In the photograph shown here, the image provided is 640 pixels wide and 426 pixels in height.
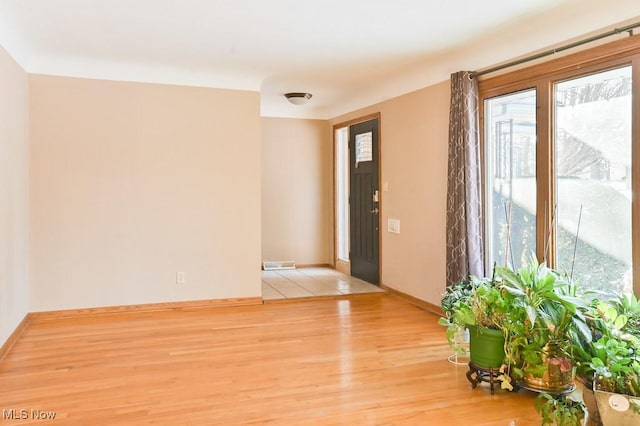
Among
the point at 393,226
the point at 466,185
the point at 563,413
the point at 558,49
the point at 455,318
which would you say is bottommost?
the point at 563,413

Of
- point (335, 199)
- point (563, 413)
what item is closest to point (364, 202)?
point (335, 199)

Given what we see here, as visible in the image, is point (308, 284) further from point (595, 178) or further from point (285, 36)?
point (595, 178)

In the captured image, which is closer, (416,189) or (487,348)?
(487,348)

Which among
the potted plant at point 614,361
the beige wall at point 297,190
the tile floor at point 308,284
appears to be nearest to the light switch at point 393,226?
the tile floor at point 308,284

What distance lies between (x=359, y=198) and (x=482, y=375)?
392cm

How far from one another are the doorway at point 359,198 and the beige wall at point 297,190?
23cm

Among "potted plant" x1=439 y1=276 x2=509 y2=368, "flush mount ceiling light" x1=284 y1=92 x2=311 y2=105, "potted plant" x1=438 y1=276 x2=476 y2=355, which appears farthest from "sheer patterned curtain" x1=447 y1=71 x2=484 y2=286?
"flush mount ceiling light" x1=284 y1=92 x2=311 y2=105

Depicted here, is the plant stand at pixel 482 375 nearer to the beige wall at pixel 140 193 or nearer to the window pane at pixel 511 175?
the window pane at pixel 511 175

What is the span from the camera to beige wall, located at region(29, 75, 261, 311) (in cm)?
473

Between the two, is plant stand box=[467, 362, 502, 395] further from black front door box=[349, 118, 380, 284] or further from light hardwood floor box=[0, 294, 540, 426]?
black front door box=[349, 118, 380, 284]

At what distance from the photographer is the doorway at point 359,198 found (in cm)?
628

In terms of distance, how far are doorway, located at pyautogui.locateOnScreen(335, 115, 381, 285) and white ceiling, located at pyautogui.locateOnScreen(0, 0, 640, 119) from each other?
3.36 ft

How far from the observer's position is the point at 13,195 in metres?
4.05

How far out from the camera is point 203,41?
415 cm
